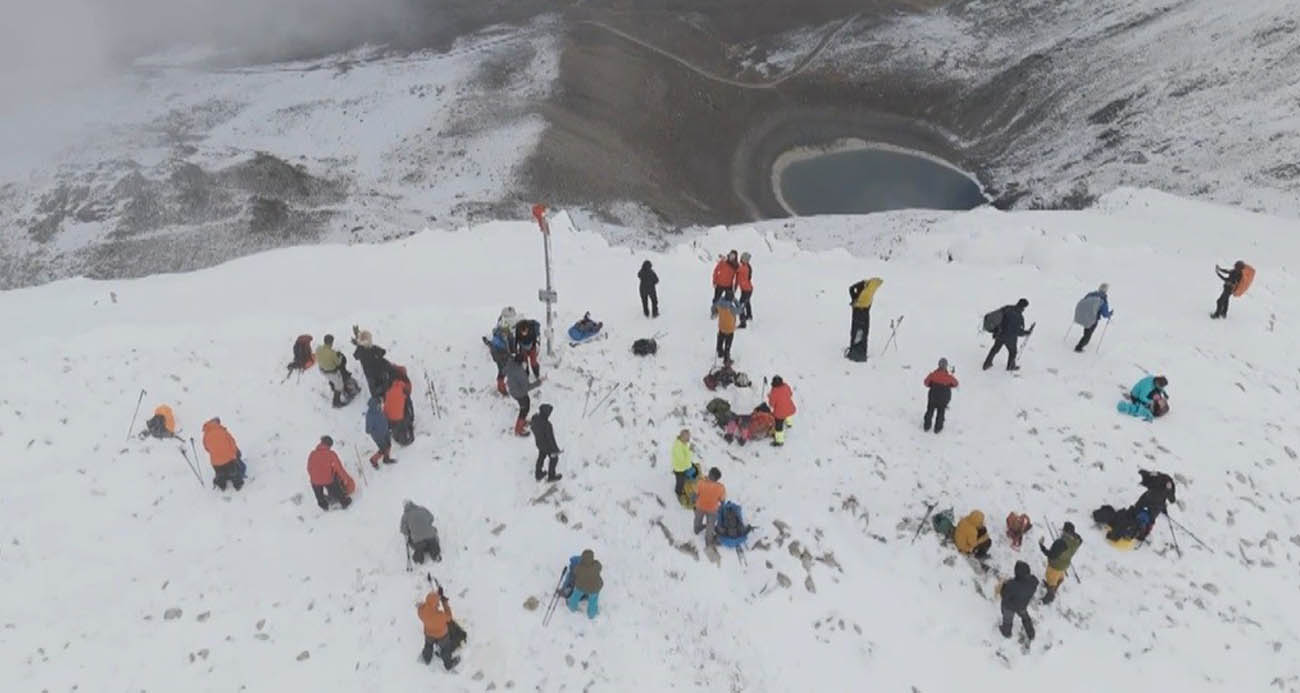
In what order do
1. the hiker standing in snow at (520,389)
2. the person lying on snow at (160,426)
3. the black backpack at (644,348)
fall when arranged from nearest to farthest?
the hiker standing in snow at (520,389) → the person lying on snow at (160,426) → the black backpack at (644,348)

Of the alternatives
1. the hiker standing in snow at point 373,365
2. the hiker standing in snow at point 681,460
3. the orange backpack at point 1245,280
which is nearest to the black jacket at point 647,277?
the hiker standing in snow at point 681,460

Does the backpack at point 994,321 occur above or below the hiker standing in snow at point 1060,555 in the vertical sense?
above

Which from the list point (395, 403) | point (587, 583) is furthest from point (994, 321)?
point (395, 403)

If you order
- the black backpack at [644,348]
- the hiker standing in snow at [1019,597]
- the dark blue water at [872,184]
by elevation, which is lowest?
the hiker standing in snow at [1019,597]

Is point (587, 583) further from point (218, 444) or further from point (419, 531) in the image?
point (218, 444)

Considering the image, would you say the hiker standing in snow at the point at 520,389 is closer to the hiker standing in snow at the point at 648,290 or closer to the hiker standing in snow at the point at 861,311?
the hiker standing in snow at the point at 648,290
